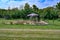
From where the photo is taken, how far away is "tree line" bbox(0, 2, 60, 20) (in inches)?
328

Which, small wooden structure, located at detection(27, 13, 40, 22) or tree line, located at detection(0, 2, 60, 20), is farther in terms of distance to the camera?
small wooden structure, located at detection(27, 13, 40, 22)

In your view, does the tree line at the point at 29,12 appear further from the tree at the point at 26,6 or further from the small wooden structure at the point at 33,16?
the small wooden structure at the point at 33,16

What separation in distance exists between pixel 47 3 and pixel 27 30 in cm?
167

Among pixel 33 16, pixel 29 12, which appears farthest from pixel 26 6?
pixel 33 16

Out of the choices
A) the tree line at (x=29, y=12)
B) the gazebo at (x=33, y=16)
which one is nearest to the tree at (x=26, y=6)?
the tree line at (x=29, y=12)

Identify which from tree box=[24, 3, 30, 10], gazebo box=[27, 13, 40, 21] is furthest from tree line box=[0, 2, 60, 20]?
gazebo box=[27, 13, 40, 21]

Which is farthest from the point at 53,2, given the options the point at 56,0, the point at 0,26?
the point at 0,26

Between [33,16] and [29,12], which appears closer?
[29,12]

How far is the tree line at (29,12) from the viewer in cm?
834

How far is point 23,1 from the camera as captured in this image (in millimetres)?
8406

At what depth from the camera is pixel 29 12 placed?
8438 mm

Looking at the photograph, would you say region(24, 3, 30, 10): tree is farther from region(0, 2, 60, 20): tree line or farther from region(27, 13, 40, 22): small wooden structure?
region(27, 13, 40, 22): small wooden structure

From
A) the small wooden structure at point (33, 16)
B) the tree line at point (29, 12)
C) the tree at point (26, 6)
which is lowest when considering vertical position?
the small wooden structure at point (33, 16)

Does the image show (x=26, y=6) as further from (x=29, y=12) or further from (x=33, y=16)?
(x=33, y=16)
